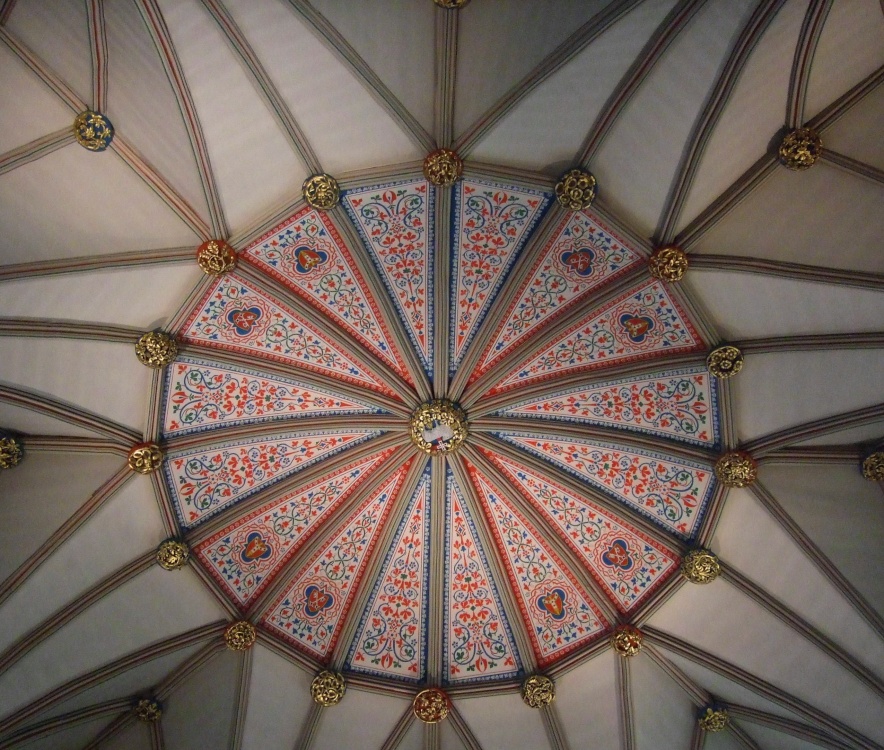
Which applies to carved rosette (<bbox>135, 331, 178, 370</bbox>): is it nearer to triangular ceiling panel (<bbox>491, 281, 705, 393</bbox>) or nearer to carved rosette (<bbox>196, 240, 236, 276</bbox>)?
carved rosette (<bbox>196, 240, 236, 276</bbox>)

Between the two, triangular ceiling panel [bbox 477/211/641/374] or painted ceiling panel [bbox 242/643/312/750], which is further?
painted ceiling panel [bbox 242/643/312/750]

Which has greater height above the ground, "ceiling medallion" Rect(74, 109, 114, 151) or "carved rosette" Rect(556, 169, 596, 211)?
"carved rosette" Rect(556, 169, 596, 211)

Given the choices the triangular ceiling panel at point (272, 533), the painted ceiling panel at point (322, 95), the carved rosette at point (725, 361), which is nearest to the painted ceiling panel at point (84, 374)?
the triangular ceiling panel at point (272, 533)

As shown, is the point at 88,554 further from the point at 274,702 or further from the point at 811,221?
the point at 811,221

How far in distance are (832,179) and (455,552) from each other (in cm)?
921

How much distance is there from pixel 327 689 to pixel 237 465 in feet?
14.3

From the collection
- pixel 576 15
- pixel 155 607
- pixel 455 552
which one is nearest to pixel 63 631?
pixel 155 607

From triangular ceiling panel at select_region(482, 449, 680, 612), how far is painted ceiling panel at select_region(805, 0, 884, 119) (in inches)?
301

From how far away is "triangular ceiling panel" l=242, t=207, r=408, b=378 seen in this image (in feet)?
41.6

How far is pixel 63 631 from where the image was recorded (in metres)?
12.7

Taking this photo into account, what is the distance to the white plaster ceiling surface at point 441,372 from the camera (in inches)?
407

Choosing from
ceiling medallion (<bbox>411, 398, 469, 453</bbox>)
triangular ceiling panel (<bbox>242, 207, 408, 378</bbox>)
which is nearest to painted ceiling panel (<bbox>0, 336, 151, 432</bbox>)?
triangular ceiling panel (<bbox>242, 207, 408, 378</bbox>)

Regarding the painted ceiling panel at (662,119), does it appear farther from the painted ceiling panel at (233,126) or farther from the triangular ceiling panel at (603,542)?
the triangular ceiling panel at (603,542)

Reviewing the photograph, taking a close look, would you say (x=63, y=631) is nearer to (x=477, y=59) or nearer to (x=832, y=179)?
(x=477, y=59)
